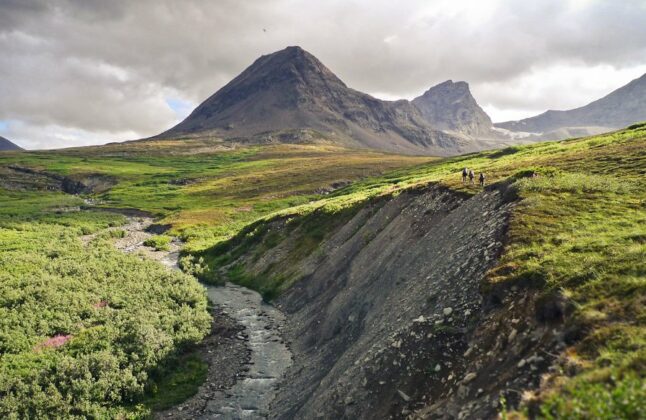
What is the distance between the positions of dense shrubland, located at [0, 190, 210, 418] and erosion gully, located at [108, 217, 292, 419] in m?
3.71

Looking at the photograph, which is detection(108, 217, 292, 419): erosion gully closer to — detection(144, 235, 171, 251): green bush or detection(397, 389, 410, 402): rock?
detection(397, 389, 410, 402): rock

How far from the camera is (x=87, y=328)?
119 feet

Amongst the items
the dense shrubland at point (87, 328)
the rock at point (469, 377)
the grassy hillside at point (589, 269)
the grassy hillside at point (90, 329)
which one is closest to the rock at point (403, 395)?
the rock at point (469, 377)

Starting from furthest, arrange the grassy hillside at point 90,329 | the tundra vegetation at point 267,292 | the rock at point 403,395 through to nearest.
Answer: the grassy hillside at point 90,329, the rock at point 403,395, the tundra vegetation at point 267,292

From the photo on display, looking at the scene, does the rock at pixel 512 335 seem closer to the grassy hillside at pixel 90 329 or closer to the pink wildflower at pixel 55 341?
the grassy hillside at pixel 90 329

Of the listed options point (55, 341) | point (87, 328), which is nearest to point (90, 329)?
point (87, 328)

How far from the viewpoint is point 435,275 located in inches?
1067

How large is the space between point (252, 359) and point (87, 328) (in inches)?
572

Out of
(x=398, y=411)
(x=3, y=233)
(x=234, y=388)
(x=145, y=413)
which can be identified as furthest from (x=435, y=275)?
(x=3, y=233)

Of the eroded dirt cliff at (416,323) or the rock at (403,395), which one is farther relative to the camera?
the rock at (403,395)

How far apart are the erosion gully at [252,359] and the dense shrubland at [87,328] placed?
12.2 feet

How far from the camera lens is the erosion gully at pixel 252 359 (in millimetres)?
26938

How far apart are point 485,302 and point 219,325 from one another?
28.8 metres

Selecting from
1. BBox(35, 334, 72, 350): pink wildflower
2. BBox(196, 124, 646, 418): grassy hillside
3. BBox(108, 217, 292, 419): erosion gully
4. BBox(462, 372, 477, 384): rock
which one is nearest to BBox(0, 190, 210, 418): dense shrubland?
BBox(35, 334, 72, 350): pink wildflower
